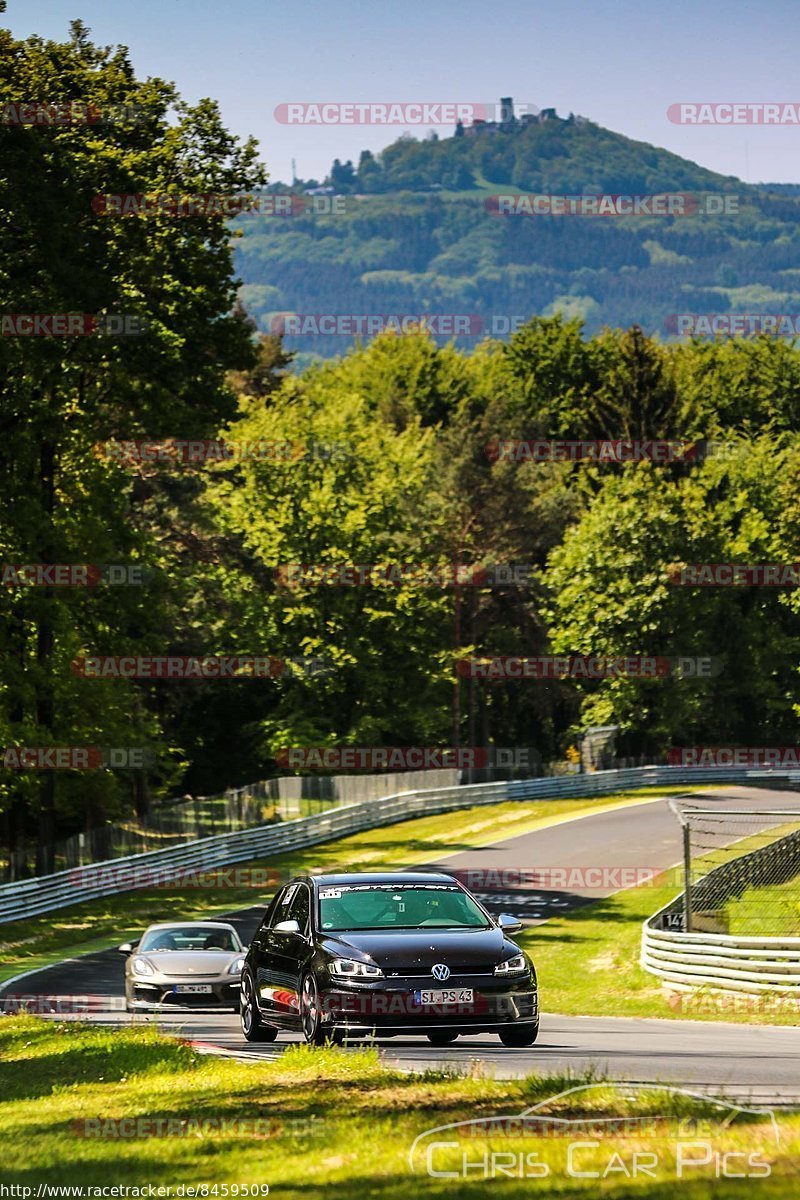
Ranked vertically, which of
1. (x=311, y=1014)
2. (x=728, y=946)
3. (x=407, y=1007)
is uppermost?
(x=407, y=1007)

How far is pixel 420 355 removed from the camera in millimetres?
97312

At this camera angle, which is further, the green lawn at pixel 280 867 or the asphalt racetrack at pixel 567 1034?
the green lawn at pixel 280 867

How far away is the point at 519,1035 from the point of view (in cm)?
1394

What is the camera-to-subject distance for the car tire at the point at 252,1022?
50.6 feet

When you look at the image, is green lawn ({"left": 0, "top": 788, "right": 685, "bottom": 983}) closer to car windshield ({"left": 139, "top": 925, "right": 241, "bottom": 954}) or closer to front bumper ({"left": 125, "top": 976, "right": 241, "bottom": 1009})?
car windshield ({"left": 139, "top": 925, "right": 241, "bottom": 954})

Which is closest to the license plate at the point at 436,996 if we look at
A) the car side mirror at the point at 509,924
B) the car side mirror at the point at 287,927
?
the car side mirror at the point at 509,924

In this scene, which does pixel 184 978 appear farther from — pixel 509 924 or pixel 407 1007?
pixel 407 1007

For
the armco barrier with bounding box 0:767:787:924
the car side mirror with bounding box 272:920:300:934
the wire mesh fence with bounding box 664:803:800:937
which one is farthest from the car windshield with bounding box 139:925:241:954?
the armco barrier with bounding box 0:767:787:924

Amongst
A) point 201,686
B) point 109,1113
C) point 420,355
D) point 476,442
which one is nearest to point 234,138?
point 201,686

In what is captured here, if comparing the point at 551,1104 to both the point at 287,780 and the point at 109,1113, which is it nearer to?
the point at 109,1113

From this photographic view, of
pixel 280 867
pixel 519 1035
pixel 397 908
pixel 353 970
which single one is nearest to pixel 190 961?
pixel 397 908

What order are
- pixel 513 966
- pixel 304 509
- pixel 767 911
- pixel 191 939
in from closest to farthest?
pixel 513 966 < pixel 191 939 < pixel 767 911 < pixel 304 509

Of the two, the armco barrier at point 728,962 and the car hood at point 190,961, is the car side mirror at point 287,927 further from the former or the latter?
the armco barrier at point 728,962

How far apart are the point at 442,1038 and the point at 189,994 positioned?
7.69 metres
